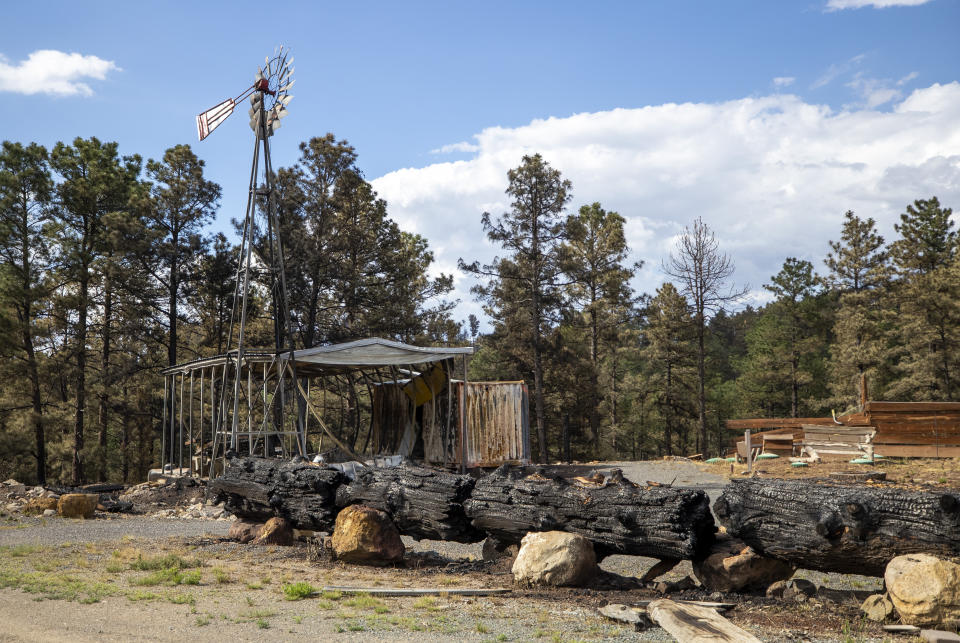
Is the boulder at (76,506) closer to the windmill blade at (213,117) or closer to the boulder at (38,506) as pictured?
the boulder at (38,506)

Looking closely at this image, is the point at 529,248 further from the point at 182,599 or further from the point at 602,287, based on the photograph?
the point at 182,599

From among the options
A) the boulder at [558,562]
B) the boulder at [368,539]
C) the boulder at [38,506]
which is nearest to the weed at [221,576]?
the boulder at [368,539]

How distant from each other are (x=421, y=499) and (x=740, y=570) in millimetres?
3335

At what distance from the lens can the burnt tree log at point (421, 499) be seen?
26.5 ft

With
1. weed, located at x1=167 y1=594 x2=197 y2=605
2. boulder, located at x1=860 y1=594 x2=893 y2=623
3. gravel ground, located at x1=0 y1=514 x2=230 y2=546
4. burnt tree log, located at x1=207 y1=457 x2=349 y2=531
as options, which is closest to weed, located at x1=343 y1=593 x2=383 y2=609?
weed, located at x1=167 y1=594 x2=197 y2=605

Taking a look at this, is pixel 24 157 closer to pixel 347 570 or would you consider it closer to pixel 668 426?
pixel 347 570

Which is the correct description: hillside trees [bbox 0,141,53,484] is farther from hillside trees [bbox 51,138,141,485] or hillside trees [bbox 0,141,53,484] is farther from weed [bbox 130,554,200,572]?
weed [bbox 130,554,200,572]

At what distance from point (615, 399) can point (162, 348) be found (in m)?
22.1

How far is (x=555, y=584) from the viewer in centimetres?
695

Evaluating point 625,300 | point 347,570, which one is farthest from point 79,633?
point 625,300

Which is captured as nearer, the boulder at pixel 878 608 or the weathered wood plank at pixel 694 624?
the weathered wood plank at pixel 694 624

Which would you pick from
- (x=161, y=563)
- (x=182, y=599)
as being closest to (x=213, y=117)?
(x=161, y=563)

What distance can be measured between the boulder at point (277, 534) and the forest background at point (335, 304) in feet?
36.4

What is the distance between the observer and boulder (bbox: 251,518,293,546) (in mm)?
9805
